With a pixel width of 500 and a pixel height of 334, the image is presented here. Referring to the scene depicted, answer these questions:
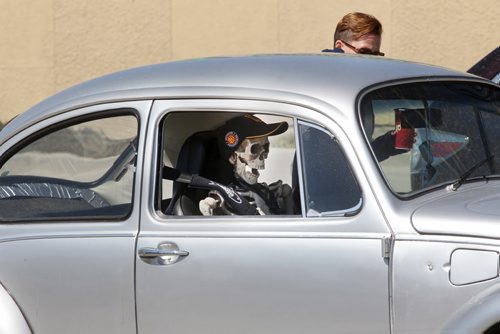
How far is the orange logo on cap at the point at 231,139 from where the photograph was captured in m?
4.73

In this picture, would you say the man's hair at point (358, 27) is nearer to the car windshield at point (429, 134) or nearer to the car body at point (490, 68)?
the car body at point (490, 68)

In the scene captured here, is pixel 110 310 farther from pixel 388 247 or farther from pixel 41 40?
pixel 41 40

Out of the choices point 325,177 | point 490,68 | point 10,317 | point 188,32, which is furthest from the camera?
point 188,32

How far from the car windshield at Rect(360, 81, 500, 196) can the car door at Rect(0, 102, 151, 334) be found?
0.92 m

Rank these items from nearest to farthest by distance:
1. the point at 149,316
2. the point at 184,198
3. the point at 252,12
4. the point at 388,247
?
1. the point at 388,247
2. the point at 149,316
3. the point at 184,198
4. the point at 252,12

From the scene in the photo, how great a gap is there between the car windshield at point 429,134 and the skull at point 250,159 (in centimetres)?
49

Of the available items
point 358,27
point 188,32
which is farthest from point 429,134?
point 188,32

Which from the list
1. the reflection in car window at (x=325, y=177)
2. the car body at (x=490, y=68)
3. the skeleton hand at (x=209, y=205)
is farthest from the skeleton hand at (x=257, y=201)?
the car body at (x=490, y=68)

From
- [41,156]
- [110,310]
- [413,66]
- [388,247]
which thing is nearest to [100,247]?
[110,310]

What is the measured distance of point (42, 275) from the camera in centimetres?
462

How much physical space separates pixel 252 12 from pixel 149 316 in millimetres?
10764

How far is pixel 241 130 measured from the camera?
4676 mm

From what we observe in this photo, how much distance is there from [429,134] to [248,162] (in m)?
0.72

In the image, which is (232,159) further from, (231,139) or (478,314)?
(478,314)
